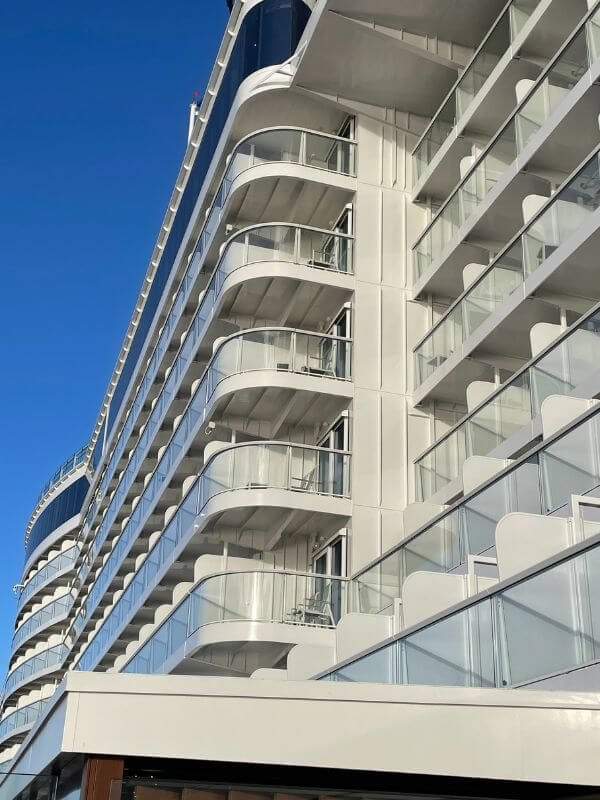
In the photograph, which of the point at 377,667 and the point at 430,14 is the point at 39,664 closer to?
the point at 430,14

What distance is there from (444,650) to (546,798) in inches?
160

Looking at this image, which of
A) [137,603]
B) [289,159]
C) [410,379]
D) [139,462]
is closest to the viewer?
[410,379]

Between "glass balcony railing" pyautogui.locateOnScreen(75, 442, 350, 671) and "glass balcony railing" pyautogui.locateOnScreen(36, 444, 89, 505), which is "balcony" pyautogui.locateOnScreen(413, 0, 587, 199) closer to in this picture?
"glass balcony railing" pyautogui.locateOnScreen(75, 442, 350, 671)

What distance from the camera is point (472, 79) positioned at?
2303 cm

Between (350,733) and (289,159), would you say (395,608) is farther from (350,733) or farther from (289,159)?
(289,159)

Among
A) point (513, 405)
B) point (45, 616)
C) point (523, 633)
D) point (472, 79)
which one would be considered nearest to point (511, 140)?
point (472, 79)

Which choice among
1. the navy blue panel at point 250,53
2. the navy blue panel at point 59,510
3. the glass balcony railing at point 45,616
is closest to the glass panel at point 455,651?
the navy blue panel at point 250,53

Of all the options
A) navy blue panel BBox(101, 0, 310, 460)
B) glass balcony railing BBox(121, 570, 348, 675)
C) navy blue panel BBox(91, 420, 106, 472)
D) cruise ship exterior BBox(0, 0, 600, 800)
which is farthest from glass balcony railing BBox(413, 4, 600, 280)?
navy blue panel BBox(91, 420, 106, 472)

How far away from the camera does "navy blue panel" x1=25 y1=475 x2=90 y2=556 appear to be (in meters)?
63.9

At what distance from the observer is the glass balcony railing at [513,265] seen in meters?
17.0

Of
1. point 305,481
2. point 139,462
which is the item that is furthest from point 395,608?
point 139,462

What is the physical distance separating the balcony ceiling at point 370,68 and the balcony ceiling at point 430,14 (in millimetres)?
289

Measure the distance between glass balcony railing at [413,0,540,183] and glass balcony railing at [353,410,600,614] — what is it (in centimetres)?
1030

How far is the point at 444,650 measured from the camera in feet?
38.1
